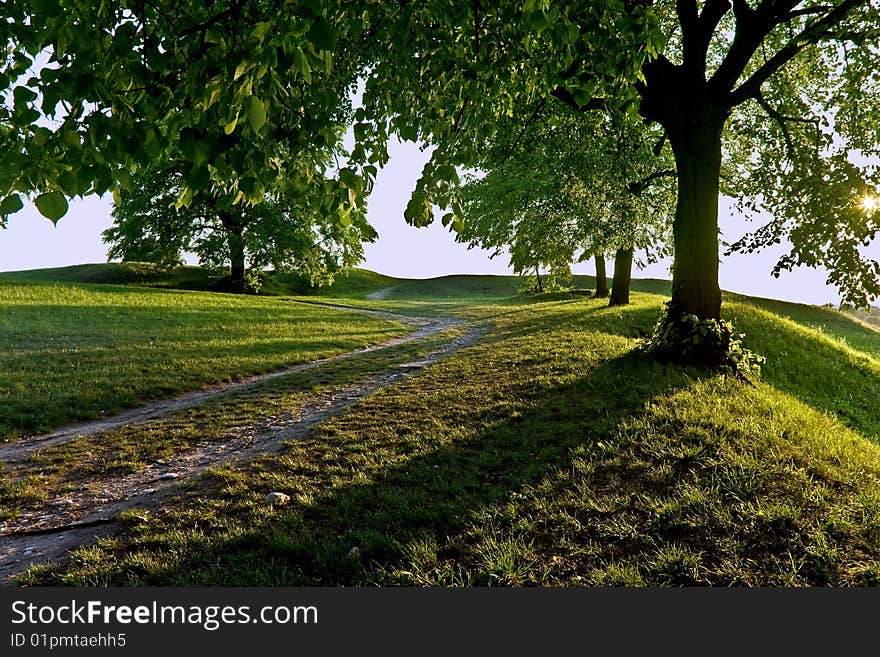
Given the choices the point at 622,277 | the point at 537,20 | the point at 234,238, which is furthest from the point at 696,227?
the point at 234,238

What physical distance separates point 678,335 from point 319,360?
32.3 feet

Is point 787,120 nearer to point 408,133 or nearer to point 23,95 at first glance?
point 408,133

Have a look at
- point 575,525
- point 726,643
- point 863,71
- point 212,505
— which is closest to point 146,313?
point 212,505

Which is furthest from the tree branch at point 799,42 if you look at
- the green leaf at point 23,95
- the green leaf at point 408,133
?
the green leaf at point 23,95

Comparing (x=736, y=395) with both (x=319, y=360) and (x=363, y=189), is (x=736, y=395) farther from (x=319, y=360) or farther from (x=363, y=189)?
(x=319, y=360)

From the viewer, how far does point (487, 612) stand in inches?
122

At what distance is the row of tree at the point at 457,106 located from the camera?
115 inches

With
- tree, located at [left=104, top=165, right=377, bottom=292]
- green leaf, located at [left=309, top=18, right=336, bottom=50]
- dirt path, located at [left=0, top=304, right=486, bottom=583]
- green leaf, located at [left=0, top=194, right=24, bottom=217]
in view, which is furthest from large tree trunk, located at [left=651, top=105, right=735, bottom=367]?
tree, located at [left=104, top=165, right=377, bottom=292]

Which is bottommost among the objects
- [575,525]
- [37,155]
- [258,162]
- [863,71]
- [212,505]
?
[212,505]

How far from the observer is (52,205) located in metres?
2.61

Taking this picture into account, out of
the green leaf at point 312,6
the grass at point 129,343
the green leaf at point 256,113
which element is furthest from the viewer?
the grass at point 129,343

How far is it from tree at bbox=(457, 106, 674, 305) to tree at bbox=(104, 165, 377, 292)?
1813 cm

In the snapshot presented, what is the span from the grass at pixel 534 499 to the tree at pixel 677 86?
2.75 m

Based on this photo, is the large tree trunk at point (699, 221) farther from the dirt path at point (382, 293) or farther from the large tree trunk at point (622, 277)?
the dirt path at point (382, 293)
